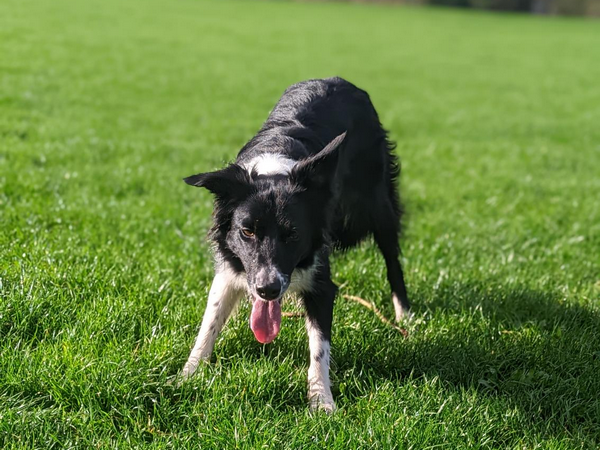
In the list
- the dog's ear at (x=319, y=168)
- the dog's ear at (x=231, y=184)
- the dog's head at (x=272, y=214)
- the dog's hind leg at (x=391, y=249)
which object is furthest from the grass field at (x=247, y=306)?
the dog's ear at (x=319, y=168)

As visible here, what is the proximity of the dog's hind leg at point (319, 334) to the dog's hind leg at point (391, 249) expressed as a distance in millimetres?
989

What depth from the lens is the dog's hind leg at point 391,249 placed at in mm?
4625

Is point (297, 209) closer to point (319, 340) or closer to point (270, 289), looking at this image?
point (270, 289)

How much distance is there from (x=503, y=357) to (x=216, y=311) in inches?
70.2

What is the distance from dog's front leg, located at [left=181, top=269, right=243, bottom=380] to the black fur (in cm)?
16

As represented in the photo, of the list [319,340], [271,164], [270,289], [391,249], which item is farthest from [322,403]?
[391,249]

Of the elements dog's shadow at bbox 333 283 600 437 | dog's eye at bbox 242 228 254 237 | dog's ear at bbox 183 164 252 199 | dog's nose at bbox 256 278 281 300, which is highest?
dog's ear at bbox 183 164 252 199

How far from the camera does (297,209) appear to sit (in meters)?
3.41

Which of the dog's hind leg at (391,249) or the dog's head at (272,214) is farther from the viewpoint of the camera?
the dog's hind leg at (391,249)

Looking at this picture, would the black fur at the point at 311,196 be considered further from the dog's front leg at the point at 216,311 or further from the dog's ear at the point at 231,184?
the dog's front leg at the point at 216,311

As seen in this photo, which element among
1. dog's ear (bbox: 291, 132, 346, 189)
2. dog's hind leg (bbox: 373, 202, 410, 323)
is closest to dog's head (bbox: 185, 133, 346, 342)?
dog's ear (bbox: 291, 132, 346, 189)

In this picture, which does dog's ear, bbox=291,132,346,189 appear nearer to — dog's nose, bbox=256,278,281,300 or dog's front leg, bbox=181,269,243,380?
dog's nose, bbox=256,278,281,300

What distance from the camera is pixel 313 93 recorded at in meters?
4.47

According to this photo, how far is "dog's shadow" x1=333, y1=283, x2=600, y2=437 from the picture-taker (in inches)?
141
